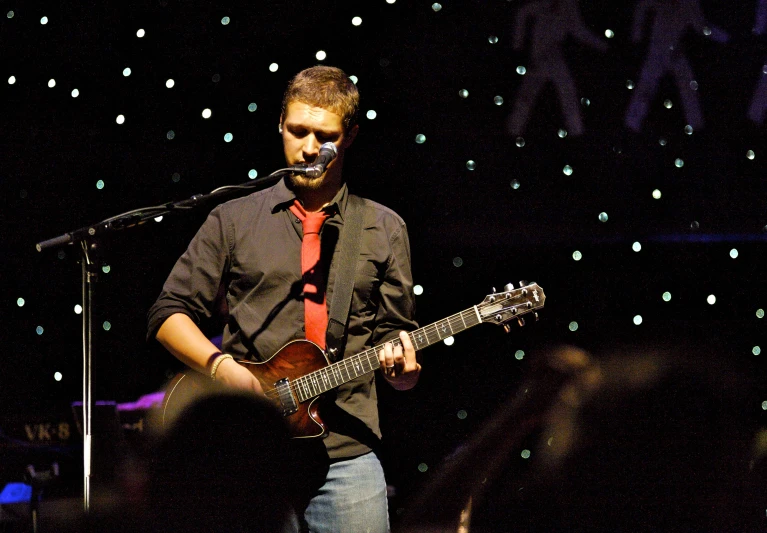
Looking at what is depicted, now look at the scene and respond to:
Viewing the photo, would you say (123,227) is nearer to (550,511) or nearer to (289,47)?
(289,47)

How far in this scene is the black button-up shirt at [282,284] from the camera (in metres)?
2.53

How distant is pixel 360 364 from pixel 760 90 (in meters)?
2.07

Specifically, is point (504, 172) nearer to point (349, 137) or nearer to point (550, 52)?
point (550, 52)

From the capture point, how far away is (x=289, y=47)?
3406 mm

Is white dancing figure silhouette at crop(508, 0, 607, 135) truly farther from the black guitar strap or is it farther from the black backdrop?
the black guitar strap

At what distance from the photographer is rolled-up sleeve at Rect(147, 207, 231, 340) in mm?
2617

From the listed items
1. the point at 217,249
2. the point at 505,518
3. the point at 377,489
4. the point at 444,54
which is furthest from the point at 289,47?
the point at 505,518

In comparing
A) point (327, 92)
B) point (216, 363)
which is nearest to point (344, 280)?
point (216, 363)

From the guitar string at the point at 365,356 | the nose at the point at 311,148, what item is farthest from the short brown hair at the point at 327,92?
the guitar string at the point at 365,356

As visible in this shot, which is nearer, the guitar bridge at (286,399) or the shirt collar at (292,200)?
the guitar bridge at (286,399)

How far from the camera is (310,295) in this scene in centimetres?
257

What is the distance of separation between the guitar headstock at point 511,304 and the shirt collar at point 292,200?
551mm

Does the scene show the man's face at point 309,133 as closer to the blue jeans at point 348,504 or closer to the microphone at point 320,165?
the microphone at point 320,165

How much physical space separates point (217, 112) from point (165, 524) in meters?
2.39
